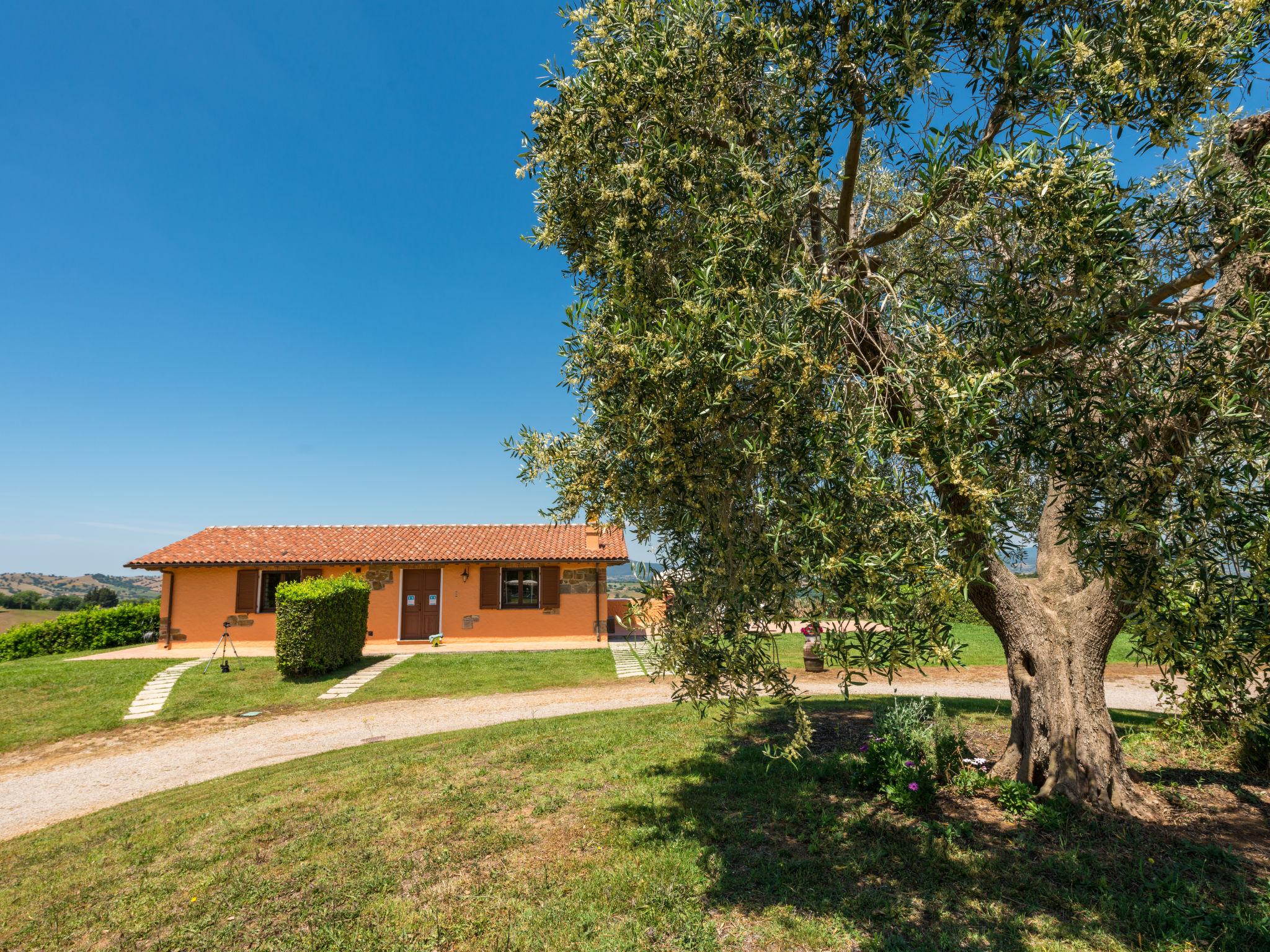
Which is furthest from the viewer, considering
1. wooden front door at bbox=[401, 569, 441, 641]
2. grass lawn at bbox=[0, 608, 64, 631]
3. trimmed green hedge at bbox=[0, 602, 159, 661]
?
grass lawn at bbox=[0, 608, 64, 631]

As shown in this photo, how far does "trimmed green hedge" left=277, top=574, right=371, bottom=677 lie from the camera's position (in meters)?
15.9

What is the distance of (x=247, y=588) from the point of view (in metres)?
23.2

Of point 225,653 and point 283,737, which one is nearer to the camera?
point 283,737

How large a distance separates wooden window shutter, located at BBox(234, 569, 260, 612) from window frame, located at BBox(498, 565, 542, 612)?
8.82m

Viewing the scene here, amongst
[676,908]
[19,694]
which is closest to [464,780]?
[676,908]

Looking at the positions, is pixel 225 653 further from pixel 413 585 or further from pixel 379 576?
pixel 413 585

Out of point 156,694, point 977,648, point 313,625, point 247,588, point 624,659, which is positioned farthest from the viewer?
point 247,588

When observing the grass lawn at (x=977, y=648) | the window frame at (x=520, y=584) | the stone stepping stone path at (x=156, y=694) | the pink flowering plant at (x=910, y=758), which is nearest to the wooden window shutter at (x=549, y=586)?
the window frame at (x=520, y=584)

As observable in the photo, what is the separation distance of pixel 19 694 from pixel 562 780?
49.7 ft

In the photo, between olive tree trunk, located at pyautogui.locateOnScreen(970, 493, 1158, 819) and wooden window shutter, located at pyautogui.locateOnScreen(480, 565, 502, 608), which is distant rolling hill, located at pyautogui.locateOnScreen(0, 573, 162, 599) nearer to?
wooden window shutter, located at pyautogui.locateOnScreen(480, 565, 502, 608)

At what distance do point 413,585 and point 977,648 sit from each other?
19.7m

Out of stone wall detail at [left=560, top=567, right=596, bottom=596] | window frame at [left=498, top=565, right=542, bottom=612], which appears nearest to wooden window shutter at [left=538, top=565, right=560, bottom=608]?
window frame at [left=498, top=565, right=542, bottom=612]

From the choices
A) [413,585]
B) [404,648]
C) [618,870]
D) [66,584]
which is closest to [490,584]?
[413,585]

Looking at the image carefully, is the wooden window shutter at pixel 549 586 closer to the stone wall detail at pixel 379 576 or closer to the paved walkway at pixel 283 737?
the stone wall detail at pixel 379 576
